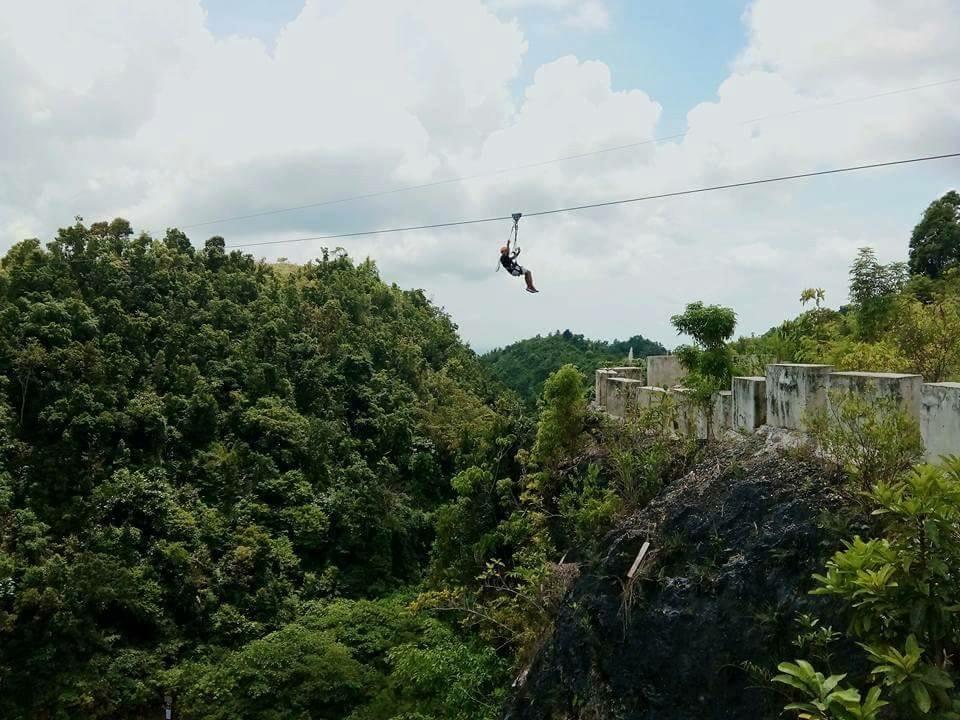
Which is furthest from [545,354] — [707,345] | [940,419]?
[940,419]

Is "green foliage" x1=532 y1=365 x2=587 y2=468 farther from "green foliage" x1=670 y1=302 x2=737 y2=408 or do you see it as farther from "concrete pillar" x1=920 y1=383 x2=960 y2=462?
"concrete pillar" x1=920 y1=383 x2=960 y2=462

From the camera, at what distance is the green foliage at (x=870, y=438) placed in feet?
15.0

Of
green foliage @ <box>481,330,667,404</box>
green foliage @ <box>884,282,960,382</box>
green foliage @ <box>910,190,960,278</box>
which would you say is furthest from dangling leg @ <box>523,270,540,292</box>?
green foliage @ <box>481,330,667,404</box>

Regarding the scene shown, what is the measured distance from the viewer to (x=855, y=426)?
4949 mm

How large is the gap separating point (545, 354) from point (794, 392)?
4365 cm

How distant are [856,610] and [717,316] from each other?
168 inches

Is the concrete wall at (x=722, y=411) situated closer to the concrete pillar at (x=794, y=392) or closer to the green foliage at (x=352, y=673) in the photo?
the concrete pillar at (x=794, y=392)

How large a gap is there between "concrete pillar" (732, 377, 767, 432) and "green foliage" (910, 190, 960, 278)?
529 inches

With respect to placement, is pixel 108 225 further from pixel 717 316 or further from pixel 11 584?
pixel 717 316

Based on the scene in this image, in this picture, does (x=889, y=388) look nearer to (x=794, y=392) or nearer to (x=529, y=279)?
(x=794, y=392)

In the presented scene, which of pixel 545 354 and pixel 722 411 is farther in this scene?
pixel 545 354

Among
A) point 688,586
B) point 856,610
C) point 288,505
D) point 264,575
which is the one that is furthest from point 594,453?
point 288,505

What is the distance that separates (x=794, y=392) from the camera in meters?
6.05

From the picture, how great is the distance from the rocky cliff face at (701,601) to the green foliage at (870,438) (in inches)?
8.5
